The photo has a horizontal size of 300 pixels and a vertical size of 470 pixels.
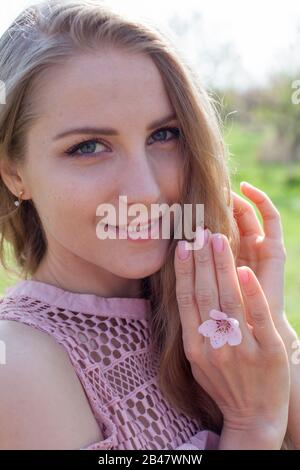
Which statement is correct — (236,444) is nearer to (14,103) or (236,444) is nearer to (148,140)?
(148,140)

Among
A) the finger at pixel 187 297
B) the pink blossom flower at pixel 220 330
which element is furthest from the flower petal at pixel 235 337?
the finger at pixel 187 297

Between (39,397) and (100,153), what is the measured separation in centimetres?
69

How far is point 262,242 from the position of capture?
7.94ft

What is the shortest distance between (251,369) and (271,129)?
24.3 m

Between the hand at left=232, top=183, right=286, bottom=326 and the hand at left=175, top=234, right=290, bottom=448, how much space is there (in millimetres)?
356

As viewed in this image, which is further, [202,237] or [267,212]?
[267,212]

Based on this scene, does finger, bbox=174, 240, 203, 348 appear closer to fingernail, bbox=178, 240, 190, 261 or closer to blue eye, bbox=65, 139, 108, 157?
fingernail, bbox=178, 240, 190, 261

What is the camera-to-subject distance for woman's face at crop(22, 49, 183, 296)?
6.32ft

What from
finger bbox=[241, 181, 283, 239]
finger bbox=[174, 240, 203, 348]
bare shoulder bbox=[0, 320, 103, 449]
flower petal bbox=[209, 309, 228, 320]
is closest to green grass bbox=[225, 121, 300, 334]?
finger bbox=[241, 181, 283, 239]

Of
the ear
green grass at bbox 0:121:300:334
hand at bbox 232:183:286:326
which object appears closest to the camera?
the ear

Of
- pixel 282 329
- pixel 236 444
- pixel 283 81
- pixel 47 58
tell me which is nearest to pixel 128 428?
pixel 236 444

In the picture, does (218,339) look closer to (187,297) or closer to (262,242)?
(187,297)

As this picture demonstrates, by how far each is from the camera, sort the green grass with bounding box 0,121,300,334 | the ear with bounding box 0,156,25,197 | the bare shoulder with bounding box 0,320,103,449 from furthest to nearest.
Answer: the green grass with bounding box 0,121,300,334, the ear with bounding box 0,156,25,197, the bare shoulder with bounding box 0,320,103,449

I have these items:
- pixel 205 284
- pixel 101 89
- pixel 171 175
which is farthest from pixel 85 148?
pixel 205 284
